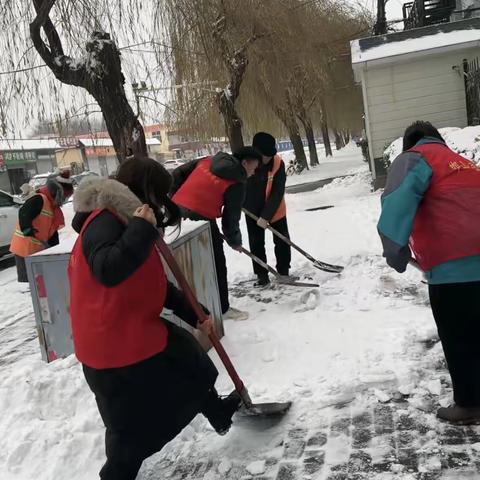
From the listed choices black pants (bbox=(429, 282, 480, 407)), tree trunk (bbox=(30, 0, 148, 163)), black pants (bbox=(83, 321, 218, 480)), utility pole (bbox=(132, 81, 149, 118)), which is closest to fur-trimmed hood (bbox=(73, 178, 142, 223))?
black pants (bbox=(83, 321, 218, 480))

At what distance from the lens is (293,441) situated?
288 centimetres

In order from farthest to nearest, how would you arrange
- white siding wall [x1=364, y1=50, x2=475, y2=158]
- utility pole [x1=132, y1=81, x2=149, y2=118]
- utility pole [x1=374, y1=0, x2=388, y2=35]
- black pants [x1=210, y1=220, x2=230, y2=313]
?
utility pole [x1=374, y1=0, x2=388, y2=35], white siding wall [x1=364, y1=50, x2=475, y2=158], utility pole [x1=132, y1=81, x2=149, y2=118], black pants [x1=210, y1=220, x2=230, y2=313]

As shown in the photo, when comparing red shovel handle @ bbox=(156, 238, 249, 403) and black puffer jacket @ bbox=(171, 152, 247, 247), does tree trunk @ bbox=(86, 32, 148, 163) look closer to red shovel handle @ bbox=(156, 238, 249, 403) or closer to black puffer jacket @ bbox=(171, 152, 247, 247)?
black puffer jacket @ bbox=(171, 152, 247, 247)

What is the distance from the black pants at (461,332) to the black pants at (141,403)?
4.08 ft

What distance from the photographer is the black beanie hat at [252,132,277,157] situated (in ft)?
18.1

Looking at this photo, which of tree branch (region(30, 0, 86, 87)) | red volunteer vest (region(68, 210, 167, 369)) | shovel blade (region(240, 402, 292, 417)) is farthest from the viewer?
tree branch (region(30, 0, 86, 87))

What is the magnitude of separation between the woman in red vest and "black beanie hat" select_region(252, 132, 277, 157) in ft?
10.4

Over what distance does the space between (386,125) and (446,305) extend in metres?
10.5

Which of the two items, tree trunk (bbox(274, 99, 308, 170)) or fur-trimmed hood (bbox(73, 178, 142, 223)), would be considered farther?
tree trunk (bbox(274, 99, 308, 170))

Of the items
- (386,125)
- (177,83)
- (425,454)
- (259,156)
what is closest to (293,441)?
(425,454)

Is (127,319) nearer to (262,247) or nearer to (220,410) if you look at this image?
(220,410)

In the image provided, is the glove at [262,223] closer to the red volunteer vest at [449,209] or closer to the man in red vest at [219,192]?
the man in red vest at [219,192]

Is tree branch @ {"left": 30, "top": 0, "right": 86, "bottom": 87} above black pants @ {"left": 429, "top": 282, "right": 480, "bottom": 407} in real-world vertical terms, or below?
above

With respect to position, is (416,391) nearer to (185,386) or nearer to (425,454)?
(425,454)
